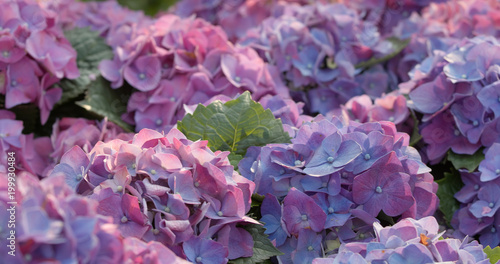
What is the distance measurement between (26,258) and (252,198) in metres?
0.47

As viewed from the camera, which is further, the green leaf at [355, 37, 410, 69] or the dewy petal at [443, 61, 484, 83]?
the green leaf at [355, 37, 410, 69]

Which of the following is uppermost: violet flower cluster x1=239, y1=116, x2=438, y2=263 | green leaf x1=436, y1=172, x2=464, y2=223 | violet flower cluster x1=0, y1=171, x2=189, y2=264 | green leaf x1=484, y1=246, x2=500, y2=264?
violet flower cluster x1=0, y1=171, x2=189, y2=264

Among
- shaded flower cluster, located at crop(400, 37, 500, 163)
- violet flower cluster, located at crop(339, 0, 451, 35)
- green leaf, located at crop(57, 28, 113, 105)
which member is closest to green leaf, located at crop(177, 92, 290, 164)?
shaded flower cluster, located at crop(400, 37, 500, 163)

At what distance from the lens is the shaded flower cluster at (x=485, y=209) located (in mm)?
1059

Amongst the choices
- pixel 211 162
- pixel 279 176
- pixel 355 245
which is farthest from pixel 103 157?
pixel 355 245

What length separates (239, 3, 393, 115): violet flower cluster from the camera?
144cm

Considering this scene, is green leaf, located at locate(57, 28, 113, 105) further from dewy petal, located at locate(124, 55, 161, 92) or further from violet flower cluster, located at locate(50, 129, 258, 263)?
violet flower cluster, located at locate(50, 129, 258, 263)

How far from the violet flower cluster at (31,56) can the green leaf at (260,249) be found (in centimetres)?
70

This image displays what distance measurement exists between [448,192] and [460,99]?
0.20 meters

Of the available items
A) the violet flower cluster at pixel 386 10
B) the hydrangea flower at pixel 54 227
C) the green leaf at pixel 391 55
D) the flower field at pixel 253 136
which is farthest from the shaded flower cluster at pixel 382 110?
the hydrangea flower at pixel 54 227

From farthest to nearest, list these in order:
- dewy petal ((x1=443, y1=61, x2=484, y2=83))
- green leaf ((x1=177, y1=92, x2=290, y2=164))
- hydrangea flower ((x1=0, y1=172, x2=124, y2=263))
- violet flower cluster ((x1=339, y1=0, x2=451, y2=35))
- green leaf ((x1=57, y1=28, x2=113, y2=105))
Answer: violet flower cluster ((x1=339, y1=0, x2=451, y2=35)), green leaf ((x1=57, y1=28, x2=113, y2=105)), dewy petal ((x1=443, y1=61, x2=484, y2=83)), green leaf ((x1=177, y1=92, x2=290, y2=164)), hydrangea flower ((x1=0, y1=172, x2=124, y2=263))

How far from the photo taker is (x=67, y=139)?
1246 millimetres

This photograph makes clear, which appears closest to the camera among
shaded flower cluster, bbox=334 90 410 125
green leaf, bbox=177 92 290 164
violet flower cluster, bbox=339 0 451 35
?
green leaf, bbox=177 92 290 164

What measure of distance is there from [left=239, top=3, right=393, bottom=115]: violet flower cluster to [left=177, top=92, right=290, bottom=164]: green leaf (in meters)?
0.42
